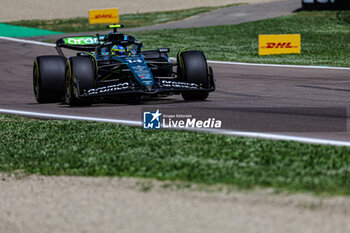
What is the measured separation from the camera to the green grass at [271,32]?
24.0 m

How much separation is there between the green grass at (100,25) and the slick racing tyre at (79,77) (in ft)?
87.8

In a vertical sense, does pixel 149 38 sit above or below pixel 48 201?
below

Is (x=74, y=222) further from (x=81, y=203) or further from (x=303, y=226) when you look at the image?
(x=303, y=226)

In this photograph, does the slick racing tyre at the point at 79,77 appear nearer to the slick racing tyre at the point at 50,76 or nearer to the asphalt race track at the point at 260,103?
→ the asphalt race track at the point at 260,103

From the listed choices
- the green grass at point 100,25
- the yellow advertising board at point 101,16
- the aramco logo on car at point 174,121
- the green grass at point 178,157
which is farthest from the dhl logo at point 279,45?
the yellow advertising board at point 101,16

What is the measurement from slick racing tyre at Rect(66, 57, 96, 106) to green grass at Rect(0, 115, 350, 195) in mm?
2395

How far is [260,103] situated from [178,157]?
5101 millimetres

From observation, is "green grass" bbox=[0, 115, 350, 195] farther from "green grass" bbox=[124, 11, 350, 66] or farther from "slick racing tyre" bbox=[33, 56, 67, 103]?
"green grass" bbox=[124, 11, 350, 66]

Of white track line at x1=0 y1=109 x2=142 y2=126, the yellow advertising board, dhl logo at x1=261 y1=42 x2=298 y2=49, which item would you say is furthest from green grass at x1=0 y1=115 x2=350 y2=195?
the yellow advertising board

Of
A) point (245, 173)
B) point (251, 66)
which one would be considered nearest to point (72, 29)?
point (251, 66)

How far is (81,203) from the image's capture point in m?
6.20

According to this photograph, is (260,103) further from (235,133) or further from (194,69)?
(235,133)

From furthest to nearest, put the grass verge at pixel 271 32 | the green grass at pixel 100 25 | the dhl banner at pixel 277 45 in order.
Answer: the green grass at pixel 100 25 → the dhl banner at pixel 277 45 → the grass verge at pixel 271 32

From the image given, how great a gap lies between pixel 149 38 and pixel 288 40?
895 cm
